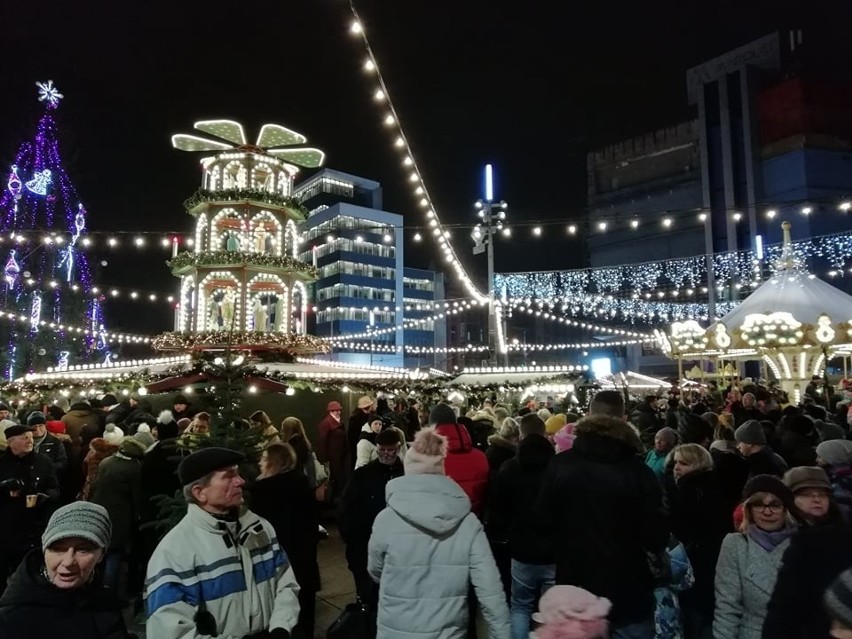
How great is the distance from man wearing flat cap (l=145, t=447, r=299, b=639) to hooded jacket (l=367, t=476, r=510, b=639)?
0.54m

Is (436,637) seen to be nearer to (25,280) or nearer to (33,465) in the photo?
(33,465)

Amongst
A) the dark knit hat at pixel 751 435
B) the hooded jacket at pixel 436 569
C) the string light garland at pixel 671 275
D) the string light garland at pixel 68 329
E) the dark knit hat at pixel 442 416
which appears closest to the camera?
the hooded jacket at pixel 436 569

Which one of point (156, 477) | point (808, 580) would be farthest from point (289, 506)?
point (808, 580)

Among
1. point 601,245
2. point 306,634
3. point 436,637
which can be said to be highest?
point 601,245

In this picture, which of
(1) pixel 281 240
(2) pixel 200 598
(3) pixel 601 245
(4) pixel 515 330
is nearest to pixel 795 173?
(3) pixel 601 245

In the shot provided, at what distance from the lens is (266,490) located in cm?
414

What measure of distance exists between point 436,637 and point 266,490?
5.39 ft

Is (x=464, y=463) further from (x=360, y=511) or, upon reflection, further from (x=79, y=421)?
(x=79, y=421)

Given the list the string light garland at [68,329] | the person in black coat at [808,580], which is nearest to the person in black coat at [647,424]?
the person in black coat at [808,580]

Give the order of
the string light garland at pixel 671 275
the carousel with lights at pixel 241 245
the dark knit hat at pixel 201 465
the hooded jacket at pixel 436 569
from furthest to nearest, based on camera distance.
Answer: the string light garland at pixel 671 275 < the carousel with lights at pixel 241 245 < the hooded jacket at pixel 436 569 < the dark knit hat at pixel 201 465

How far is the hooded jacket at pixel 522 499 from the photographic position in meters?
4.24

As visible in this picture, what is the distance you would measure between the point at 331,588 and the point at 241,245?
39.9 ft

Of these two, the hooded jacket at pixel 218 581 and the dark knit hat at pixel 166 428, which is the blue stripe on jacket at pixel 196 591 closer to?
the hooded jacket at pixel 218 581

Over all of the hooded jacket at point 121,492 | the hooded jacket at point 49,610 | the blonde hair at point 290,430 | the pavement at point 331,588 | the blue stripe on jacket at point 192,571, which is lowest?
the pavement at point 331,588
